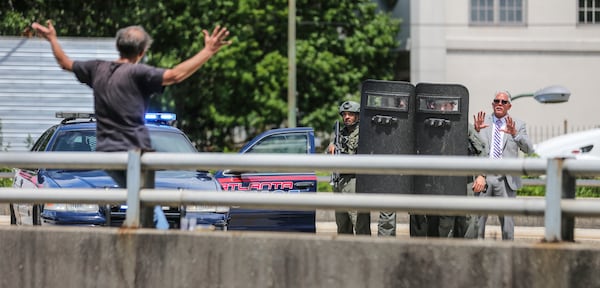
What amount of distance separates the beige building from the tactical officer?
72.8ft

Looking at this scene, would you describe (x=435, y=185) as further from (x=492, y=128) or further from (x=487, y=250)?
(x=487, y=250)

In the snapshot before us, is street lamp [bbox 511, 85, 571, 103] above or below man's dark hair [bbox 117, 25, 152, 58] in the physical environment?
below

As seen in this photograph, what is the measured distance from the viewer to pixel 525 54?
33.7 metres

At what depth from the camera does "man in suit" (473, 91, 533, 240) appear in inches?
404

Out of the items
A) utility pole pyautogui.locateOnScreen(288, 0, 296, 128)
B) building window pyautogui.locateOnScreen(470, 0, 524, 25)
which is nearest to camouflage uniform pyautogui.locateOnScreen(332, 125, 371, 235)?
utility pole pyautogui.locateOnScreen(288, 0, 296, 128)

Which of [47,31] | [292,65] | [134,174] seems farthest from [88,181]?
[292,65]

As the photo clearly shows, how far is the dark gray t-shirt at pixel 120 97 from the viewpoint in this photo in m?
6.57

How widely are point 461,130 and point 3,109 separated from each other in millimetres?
15065

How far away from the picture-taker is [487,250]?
588 centimetres

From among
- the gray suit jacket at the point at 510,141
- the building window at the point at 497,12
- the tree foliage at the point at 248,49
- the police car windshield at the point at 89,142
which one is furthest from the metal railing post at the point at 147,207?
the building window at the point at 497,12

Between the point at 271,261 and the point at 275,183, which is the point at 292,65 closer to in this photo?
the point at 275,183

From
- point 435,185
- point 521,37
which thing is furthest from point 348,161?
point 521,37

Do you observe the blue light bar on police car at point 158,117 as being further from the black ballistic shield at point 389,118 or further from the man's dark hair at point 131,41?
the man's dark hair at point 131,41

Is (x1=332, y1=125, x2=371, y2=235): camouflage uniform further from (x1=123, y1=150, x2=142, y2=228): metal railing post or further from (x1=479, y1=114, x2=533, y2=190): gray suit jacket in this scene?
(x1=123, y1=150, x2=142, y2=228): metal railing post
